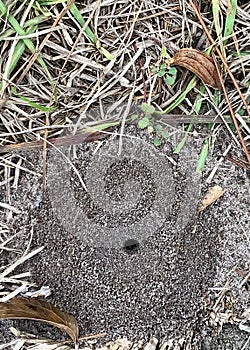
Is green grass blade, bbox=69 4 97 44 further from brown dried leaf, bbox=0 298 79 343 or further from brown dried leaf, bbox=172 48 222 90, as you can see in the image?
brown dried leaf, bbox=0 298 79 343

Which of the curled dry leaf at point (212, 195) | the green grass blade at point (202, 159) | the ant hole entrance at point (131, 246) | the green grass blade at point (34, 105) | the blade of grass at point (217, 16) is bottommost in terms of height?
the ant hole entrance at point (131, 246)

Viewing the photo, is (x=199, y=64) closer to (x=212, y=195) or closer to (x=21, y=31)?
(x=212, y=195)

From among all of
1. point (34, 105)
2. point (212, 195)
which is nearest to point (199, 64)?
point (212, 195)

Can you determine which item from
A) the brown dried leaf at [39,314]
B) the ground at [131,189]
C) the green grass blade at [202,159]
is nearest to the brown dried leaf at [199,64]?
the ground at [131,189]

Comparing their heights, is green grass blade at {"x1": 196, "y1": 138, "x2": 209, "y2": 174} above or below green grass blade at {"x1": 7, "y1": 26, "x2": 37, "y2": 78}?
below

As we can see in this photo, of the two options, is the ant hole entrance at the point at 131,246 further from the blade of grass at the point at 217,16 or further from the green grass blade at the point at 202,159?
the blade of grass at the point at 217,16

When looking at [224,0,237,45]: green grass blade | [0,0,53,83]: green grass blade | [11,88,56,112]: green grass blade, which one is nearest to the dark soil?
[11,88,56,112]: green grass blade
